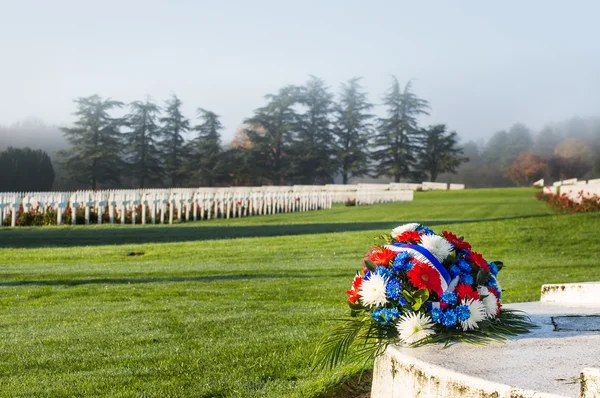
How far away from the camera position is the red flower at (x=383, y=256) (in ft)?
12.9

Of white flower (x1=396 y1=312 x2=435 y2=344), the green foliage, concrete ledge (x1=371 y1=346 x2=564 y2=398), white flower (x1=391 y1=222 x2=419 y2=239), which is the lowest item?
concrete ledge (x1=371 y1=346 x2=564 y2=398)

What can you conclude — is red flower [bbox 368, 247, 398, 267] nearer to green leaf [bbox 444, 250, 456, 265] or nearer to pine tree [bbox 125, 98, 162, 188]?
green leaf [bbox 444, 250, 456, 265]

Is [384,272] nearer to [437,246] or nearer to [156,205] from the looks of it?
[437,246]

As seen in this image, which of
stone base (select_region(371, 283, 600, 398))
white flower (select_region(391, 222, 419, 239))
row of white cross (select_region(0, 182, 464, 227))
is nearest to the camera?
stone base (select_region(371, 283, 600, 398))

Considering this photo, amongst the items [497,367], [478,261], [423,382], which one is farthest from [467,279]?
[423,382]

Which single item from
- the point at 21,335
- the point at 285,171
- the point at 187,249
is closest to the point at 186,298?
the point at 21,335

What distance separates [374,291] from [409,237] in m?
0.54

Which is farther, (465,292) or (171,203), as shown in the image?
(171,203)

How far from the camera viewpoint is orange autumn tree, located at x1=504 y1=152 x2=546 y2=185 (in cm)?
6988

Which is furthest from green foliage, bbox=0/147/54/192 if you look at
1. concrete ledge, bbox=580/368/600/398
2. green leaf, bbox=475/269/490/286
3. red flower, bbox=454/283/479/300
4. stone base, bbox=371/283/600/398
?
concrete ledge, bbox=580/368/600/398

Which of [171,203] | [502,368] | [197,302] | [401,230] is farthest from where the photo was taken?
[171,203]

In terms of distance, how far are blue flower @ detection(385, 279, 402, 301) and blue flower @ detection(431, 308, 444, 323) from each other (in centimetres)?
21

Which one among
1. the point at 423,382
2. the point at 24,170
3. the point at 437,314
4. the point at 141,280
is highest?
the point at 24,170

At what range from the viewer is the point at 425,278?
12.6 feet
